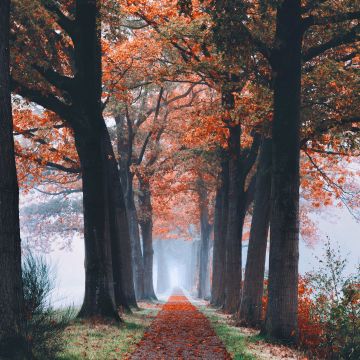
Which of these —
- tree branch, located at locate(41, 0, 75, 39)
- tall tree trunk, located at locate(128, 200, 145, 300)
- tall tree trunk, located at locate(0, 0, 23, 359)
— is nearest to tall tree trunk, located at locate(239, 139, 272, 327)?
tree branch, located at locate(41, 0, 75, 39)

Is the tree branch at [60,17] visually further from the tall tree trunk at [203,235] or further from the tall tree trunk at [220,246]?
the tall tree trunk at [203,235]

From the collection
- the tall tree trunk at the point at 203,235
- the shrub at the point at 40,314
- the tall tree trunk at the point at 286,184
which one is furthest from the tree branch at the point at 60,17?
the tall tree trunk at the point at 203,235

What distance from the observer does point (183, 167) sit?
95.3 feet

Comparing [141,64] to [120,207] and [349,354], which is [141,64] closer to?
[120,207]

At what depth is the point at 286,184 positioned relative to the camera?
42.7 ft

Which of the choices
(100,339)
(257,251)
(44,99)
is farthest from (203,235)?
(100,339)

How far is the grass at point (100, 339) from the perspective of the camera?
988cm

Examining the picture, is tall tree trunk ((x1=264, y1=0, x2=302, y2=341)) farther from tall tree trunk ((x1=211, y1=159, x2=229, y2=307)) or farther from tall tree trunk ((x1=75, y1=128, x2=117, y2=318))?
tall tree trunk ((x1=211, y1=159, x2=229, y2=307))

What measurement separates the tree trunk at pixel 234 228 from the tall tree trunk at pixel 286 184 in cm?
790

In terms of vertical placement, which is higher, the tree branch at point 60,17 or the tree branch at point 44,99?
the tree branch at point 60,17

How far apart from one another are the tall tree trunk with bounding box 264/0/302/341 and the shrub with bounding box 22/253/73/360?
5.18 m

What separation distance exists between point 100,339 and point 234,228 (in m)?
10.9

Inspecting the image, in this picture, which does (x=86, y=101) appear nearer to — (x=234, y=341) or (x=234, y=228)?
(x=234, y=341)

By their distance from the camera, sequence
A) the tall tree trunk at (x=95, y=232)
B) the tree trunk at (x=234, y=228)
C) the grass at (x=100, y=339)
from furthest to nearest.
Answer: the tree trunk at (x=234, y=228) → the tall tree trunk at (x=95, y=232) → the grass at (x=100, y=339)
